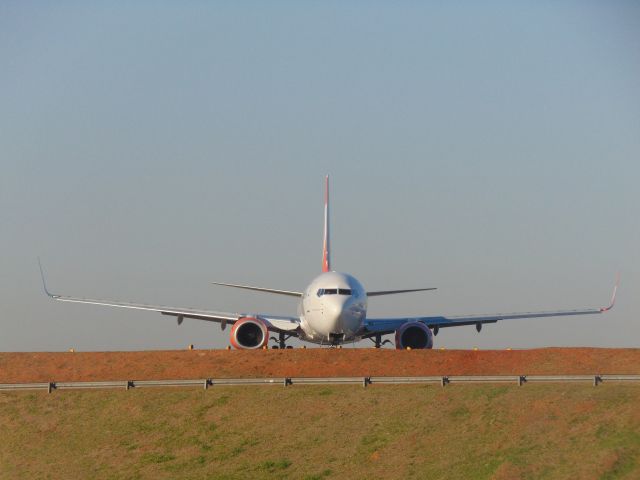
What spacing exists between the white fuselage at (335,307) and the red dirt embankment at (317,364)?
3.44m

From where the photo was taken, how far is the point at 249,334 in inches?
2606

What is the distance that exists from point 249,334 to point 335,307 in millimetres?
6658

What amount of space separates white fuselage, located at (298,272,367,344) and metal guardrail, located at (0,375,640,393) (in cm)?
926

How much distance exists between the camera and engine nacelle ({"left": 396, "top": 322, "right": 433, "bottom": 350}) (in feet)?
221

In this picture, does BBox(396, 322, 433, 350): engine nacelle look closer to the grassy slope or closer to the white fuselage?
the white fuselage

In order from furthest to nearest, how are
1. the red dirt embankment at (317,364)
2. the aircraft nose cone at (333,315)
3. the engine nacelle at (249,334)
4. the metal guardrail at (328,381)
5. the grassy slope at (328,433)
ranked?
the engine nacelle at (249,334) → the aircraft nose cone at (333,315) → the red dirt embankment at (317,364) → the metal guardrail at (328,381) → the grassy slope at (328,433)

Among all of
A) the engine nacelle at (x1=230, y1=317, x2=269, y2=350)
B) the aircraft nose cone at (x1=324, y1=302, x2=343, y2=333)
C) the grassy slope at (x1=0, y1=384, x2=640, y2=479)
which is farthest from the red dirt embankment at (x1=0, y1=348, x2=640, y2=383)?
the engine nacelle at (x1=230, y1=317, x2=269, y2=350)

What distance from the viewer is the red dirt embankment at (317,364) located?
55969mm

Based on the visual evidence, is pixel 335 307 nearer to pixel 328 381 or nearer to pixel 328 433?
pixel 328 381

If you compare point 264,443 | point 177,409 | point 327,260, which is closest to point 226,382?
point 177,409

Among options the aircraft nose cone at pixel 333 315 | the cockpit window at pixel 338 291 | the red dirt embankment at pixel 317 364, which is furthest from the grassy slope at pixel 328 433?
the cockpit window at pixel 338 291

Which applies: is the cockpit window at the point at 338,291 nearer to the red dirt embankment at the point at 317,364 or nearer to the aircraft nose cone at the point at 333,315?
the aircraft nose cone at the point at 333,315

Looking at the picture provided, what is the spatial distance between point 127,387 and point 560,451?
20.5 m

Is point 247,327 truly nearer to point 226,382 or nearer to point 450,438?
point 226,382
